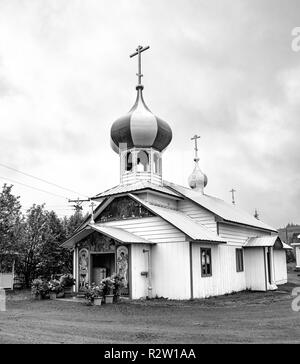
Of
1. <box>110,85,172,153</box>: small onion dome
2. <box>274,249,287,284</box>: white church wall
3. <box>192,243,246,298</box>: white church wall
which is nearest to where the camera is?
<box>192,243,246,298</box>: white church wall

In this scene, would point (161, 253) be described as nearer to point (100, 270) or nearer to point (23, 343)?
point (100, 270)

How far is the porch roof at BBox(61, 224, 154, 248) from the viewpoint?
19.6m

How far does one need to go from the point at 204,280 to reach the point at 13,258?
498 inches

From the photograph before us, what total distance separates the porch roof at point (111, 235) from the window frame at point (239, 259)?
264 inches

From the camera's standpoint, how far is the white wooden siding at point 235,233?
23.8m

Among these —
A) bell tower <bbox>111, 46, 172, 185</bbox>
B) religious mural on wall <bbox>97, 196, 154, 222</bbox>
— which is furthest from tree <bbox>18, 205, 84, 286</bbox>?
bell tower <bbox>111, 46, 172, 185</bbox>

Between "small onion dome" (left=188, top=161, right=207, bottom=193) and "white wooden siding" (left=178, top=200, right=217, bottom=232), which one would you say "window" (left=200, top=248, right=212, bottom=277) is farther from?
"small onion dome" (left=188, top=161, right=207, bottom=193)

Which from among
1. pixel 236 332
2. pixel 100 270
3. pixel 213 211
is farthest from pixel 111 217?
pixel 236 332

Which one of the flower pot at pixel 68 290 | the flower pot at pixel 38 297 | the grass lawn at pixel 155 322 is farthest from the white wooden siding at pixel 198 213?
the flower pot at pixel 38 297

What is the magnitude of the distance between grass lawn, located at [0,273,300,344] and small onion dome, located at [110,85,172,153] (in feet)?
31.9

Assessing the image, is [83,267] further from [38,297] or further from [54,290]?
[38,297]

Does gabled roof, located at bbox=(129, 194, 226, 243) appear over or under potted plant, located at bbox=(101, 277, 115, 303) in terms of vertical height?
over

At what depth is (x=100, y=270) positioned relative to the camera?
2214 cm
